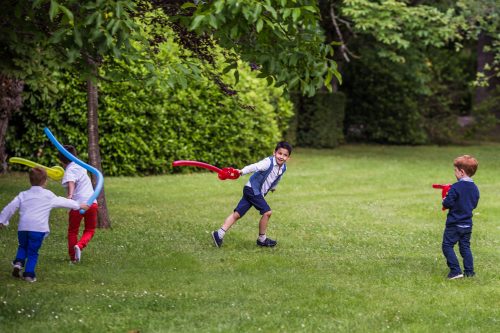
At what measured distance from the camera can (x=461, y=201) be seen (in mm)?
9508

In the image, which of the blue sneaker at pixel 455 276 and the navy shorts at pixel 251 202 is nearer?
the blue sneaker at pixel 455 276

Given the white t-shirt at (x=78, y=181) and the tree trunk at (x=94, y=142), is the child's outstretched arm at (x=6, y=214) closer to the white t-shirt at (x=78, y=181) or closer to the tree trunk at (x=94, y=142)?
the white t-shirt at (x=78, y=181)

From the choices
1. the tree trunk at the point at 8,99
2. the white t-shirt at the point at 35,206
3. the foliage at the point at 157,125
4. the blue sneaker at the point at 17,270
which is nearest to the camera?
the white t-shirt at the point at 35,206

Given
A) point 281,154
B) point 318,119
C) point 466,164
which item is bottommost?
point 318,119

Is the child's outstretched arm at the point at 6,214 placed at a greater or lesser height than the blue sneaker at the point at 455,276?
greater

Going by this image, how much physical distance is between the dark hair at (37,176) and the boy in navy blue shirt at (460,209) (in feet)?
13.3

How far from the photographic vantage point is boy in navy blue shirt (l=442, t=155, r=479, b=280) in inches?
375

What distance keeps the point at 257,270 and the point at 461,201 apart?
2249 mm

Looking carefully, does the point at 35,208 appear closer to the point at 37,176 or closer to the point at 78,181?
the point at 37,176

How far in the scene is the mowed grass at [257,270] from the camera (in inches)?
302

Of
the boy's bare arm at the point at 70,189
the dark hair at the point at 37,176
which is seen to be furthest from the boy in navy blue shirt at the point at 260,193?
the dark hair at the point at 37,176

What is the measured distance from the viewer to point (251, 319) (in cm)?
765

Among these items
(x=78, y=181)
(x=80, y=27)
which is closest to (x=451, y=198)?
(x=78, y=181)

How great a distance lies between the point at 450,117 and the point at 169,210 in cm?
1718
